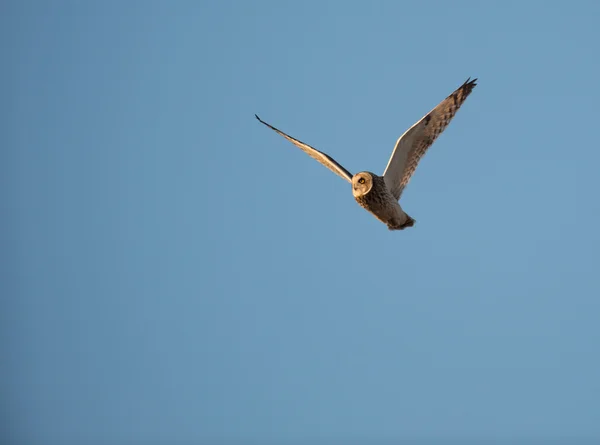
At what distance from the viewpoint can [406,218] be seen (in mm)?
14836

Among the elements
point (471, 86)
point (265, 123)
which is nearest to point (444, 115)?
point (471, 86)

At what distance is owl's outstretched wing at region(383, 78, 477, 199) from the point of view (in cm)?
1462

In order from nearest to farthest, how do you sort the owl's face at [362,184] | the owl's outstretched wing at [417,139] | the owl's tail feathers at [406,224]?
1. the owl's face at [362,184]
2. the owl's outstretched wing at [417,139]
3. the owl's tail feathers at [406,224]

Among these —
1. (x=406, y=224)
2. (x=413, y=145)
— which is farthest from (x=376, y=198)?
(x=413, y=145)

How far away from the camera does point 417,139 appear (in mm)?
14883

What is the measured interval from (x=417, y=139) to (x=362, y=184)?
1.50m

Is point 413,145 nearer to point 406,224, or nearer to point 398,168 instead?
point 398,168

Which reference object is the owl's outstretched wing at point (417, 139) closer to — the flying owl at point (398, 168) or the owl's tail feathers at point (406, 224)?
the flying owl at point (398, 168)

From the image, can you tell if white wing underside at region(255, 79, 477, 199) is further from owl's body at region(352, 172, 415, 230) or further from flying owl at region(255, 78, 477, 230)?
owl's body at region(352, 172, 415, 230)

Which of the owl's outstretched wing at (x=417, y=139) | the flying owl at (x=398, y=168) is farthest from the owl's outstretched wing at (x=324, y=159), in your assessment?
the owl's outstretched wing at (x=417, y=139)

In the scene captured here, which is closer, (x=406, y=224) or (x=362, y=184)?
(x=362, y=184)

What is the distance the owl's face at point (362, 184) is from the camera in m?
14.0

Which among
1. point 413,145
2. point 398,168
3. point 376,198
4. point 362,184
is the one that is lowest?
point 376,198

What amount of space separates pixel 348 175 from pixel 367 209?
0.75 meters
